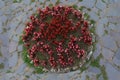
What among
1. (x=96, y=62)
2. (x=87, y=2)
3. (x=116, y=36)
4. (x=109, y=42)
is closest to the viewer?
(x=96, y=62)

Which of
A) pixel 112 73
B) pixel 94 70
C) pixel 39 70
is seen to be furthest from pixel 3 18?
pixel 112 73

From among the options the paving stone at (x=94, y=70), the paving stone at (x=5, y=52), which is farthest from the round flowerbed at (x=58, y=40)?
the paving stone at (x=5, y=52)

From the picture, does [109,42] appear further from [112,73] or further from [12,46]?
[12,46]

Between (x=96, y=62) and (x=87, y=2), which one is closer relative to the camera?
(x=96, y=62)

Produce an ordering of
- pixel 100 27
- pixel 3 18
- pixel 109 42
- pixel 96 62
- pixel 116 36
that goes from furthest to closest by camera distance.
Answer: pixel 3 18, pixel 100 27, pixel 116 36, pixel 109 42, pixel 96 62

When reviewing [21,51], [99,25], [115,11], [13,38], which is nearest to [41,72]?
[21,51]

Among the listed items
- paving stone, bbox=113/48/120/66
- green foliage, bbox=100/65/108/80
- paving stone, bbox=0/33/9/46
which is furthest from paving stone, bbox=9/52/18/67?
paving stone, bbox=113/48/120/66

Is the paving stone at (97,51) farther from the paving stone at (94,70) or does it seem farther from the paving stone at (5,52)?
the paving stone at (5,52)
